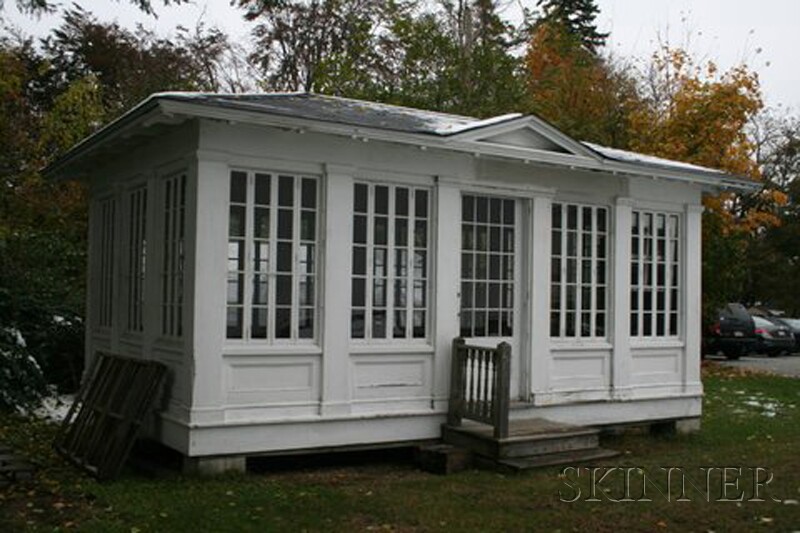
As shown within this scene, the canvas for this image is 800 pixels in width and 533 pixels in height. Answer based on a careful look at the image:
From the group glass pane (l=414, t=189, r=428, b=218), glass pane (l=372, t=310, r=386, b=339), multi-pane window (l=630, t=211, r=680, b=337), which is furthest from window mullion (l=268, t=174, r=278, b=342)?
multi-pane window (l=630, t=211, r=680, b=337)

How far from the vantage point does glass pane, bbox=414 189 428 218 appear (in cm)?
970

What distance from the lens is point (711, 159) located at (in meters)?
23.5

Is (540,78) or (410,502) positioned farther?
(540,78)

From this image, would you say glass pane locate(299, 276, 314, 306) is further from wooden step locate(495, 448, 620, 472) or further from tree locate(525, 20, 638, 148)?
tree locate(525, 20, 638, 148)

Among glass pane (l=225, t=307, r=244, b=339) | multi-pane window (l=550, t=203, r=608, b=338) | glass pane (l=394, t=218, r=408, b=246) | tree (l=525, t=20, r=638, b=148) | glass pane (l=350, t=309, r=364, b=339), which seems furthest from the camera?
tree (l=525, t=20, r=638, b=148)

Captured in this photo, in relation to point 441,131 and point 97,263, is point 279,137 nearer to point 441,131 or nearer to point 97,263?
point 441,131

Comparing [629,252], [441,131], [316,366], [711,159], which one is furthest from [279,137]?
[711,159]

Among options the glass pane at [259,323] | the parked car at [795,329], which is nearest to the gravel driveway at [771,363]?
the parked car at [795,329]

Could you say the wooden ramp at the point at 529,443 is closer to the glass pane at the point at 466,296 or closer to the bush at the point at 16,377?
the glass pane at the point at 466,296

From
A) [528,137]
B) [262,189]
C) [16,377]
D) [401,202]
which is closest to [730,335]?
[528,137]

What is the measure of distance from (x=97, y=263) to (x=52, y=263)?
168 inches

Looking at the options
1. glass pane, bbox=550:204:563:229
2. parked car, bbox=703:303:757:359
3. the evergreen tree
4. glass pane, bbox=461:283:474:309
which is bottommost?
parked car, bbox=703:303:757:359

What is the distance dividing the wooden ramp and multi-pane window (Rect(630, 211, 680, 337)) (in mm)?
2407

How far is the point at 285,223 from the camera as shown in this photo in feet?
29.0
